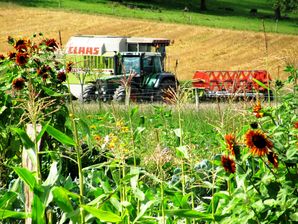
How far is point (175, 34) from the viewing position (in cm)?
6094

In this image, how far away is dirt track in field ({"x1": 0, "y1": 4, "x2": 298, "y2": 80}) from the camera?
55688 millimetres

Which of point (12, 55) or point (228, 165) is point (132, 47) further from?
point (228, 165)

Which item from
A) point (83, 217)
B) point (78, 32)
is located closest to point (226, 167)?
point (83, 217)

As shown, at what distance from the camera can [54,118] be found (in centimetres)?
718

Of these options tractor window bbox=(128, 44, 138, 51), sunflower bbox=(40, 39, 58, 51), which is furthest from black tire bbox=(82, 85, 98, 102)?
sunflower bbox=(40, 39, 58, 51)

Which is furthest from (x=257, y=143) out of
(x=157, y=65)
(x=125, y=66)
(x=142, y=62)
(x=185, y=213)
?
(x=157, y=65)

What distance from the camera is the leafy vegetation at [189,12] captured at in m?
67.2

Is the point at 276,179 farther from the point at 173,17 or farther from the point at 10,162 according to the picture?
the point at 173,17

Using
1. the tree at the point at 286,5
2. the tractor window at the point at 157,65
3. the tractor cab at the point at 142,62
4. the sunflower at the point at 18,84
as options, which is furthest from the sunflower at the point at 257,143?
the tree at the point at 286,5

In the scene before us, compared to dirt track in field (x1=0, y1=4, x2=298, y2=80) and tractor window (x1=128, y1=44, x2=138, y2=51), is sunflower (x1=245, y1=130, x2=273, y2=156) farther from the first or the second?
dirt track in field (x1=0, y1=4, x2=298, y2=80)

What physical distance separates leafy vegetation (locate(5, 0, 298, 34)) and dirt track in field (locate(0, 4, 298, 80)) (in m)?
2.44

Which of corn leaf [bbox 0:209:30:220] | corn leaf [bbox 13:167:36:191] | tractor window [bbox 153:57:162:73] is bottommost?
tractor window [bbox 153:57:162:73]

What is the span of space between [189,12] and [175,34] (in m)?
15.2

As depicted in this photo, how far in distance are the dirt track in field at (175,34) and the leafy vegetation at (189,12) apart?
2441mm
